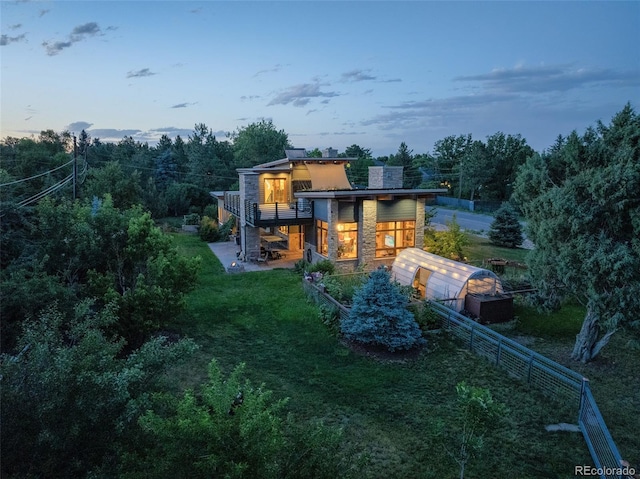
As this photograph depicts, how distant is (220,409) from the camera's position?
12.8ft

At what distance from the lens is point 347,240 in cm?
1873

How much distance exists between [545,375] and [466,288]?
190 inches

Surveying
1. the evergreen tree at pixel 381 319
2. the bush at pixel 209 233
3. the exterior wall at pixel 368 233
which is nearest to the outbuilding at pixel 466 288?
the evergreen tree at pixel 381 319

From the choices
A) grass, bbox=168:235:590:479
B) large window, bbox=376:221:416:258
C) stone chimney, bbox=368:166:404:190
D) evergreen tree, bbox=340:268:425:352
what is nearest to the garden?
grass, bbox=168:235:590:479

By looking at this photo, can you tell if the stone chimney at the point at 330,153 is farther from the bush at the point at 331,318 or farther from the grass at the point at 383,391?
the bush at the point at 331,318

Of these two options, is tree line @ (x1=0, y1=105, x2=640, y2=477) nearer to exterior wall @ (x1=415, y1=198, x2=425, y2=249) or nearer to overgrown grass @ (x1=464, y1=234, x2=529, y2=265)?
exterior wall @ (x1=415, y1=198, x2=425, y2=249)

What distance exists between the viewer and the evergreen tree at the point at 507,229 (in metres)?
26.2

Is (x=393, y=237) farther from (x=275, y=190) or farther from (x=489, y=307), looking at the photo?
(x=275, y=190)

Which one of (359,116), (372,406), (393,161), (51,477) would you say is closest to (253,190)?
(372,406)

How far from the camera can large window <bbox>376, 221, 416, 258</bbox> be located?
18.9 meters

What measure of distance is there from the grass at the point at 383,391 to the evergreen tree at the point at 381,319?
21.1 inches

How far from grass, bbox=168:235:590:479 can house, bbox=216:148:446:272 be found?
16.9ft

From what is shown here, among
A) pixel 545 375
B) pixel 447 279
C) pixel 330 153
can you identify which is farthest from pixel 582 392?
pixel 330 153
